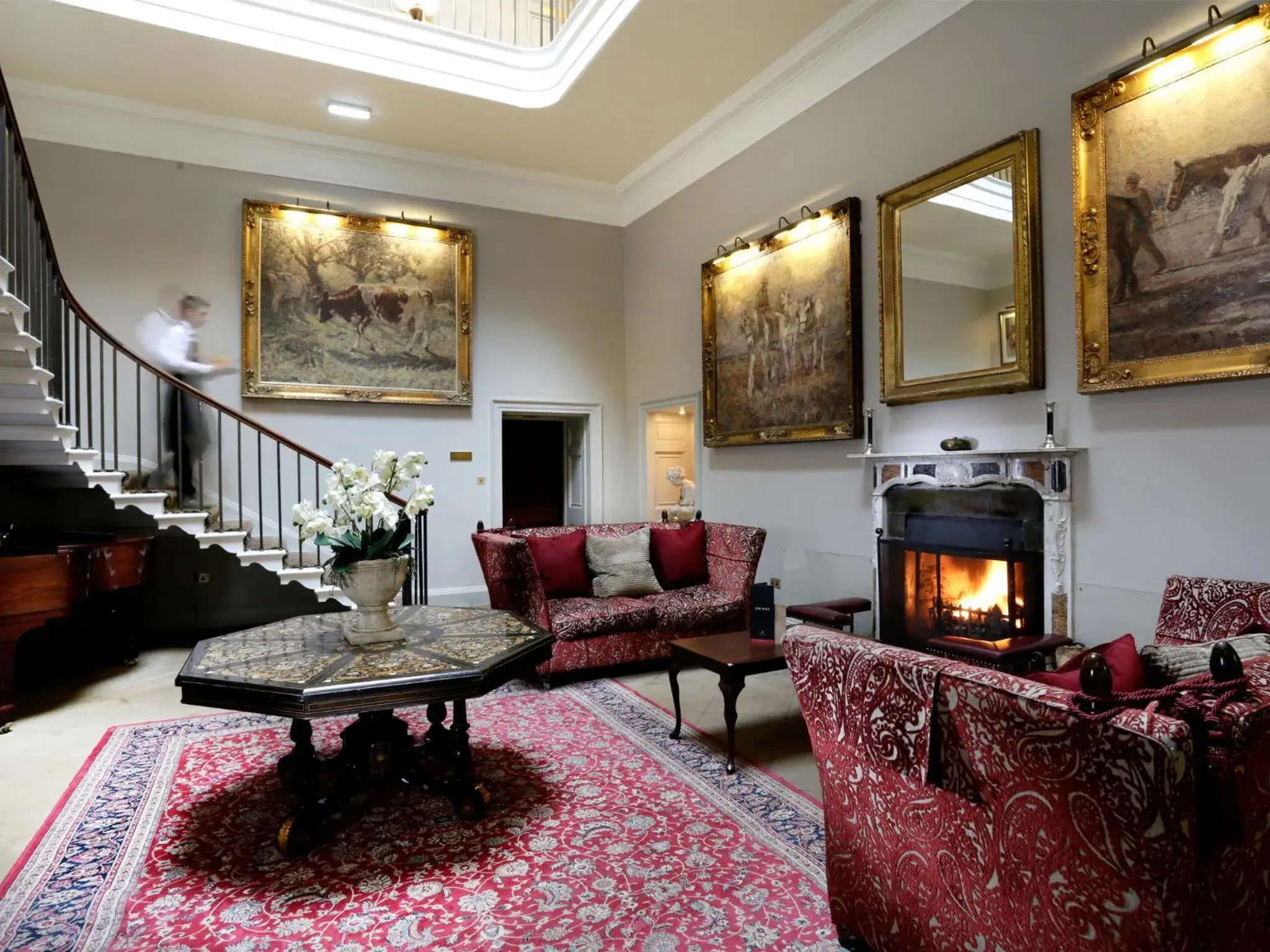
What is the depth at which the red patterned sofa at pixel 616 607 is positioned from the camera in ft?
14.8

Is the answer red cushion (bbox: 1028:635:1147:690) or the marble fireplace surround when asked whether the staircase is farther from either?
the marble fireplace surround

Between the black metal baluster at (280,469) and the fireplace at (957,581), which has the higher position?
the black metal baluster at (280,469)

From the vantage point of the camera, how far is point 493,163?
23.5 ft

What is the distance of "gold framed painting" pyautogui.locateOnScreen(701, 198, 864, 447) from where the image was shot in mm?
4980

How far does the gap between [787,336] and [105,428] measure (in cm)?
548

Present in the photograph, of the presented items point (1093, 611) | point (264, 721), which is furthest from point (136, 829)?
point (1093, 611)

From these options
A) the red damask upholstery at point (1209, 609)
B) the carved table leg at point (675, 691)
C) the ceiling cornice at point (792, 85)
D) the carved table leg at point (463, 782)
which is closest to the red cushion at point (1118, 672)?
the red damask upholstery at point (1209, 609)

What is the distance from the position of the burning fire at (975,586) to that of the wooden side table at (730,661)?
1389mm

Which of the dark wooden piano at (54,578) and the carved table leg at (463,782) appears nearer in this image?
the carved table leg at (463,782)

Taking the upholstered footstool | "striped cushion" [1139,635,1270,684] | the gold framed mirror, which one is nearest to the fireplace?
the upholstered footstool

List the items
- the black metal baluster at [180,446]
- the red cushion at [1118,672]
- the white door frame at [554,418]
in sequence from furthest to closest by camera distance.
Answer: the white door frame at [554,418] → the black metal baluster at [180,446] → the red cushion at [1118,672]

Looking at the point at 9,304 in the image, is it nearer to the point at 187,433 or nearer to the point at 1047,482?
the point at 187,433

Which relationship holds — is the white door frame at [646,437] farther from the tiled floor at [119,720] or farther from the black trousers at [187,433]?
the black trousers at [187,433]

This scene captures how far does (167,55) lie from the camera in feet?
17.2
